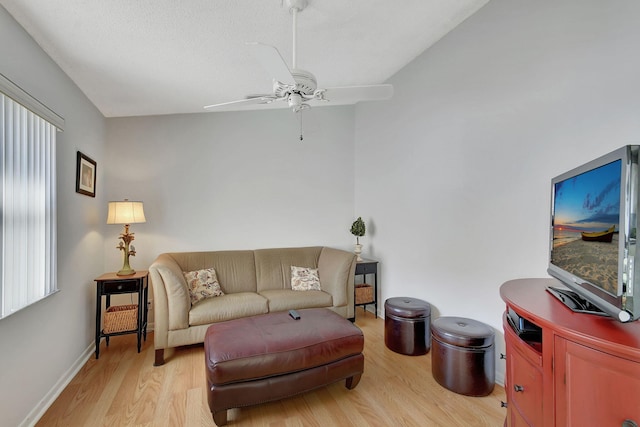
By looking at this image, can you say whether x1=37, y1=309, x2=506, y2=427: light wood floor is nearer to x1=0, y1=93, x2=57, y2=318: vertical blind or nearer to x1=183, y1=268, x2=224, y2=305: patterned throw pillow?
x1=183, y1=268, x2=224, y2=305: patterned throw pillow

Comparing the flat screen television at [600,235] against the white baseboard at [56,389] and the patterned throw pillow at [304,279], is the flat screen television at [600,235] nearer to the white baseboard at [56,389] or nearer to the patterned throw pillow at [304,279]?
the patterned throw pillow at [304,279]

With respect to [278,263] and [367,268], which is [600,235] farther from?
[278,263]

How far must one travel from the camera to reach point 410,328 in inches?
106

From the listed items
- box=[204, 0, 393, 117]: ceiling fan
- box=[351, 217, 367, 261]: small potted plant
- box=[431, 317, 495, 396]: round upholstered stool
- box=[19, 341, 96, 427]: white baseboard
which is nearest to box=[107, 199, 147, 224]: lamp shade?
box=[19, 341, 96, 427]: white baseboard

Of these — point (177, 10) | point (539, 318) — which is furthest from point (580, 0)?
point (177, 10)

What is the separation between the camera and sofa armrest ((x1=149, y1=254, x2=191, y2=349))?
8.54 feet

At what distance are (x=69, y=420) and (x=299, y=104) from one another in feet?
8.32

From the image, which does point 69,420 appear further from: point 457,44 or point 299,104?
point 457,44

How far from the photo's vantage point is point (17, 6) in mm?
1621

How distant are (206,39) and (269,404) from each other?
8.79 ft

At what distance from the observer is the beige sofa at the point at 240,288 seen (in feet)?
8.63

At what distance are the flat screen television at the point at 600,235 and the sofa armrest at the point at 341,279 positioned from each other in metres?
1.99

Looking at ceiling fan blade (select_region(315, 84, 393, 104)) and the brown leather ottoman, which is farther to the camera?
ceiling fan blade (select_region(315, 84, 393, 104))

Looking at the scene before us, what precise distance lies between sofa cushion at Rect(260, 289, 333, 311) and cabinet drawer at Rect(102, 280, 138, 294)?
4.13 feet
